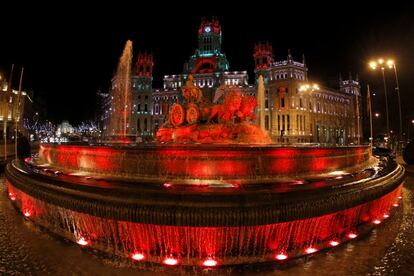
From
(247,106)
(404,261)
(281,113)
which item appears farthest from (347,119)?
(404,261)

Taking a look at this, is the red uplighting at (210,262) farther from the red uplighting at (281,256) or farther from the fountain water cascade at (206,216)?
the red uplighting at (281,256)

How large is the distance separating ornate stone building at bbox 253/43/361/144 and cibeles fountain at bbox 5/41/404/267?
69627 mm

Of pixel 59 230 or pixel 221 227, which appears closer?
pixel 221 227

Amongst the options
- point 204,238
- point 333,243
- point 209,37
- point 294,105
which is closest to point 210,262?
point 204,238

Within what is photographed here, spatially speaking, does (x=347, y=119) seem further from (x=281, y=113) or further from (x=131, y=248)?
(x=131, y=248)

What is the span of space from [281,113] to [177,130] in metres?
72.4

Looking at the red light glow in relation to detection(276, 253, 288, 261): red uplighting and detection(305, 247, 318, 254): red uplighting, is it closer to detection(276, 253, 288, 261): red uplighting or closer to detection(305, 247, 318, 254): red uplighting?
detection(305, 247, 318, 254): red uplighting

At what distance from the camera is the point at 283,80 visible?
8381 cm

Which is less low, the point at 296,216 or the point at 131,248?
the point at 296,216

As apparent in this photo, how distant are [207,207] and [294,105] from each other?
3238 inches

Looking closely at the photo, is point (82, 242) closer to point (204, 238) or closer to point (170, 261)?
point (170, 261)

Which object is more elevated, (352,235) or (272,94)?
(272,94)

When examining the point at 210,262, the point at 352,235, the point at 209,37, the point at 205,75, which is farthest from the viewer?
the point at 209,37

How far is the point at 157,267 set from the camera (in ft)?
16.8
